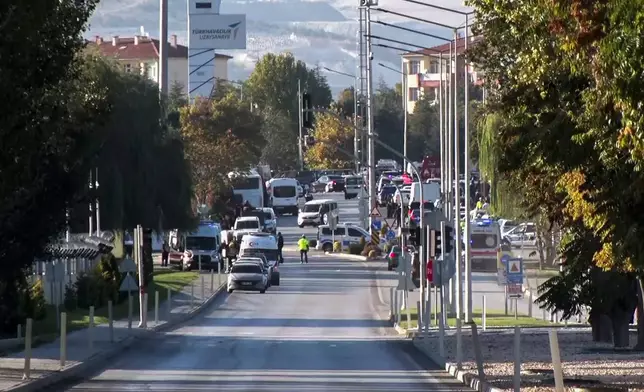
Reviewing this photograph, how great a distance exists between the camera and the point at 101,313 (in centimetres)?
4597

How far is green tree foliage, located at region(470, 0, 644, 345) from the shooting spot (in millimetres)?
12836

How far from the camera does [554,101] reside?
61.2 feet

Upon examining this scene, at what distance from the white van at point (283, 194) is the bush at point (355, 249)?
1104 inches

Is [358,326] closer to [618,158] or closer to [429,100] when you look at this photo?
[618,158]

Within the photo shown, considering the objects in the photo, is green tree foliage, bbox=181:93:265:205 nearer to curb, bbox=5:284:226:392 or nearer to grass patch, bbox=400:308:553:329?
grass patch, bbox=400:308:553:329

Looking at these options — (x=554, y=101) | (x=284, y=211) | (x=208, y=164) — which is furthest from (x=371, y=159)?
(x=554, y=101)

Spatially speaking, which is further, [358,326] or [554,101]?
[358,326]

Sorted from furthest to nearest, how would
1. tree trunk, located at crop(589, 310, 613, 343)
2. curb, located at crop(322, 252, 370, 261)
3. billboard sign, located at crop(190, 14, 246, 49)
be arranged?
1. billboard sign, located at crop(190, 14, 246, 49)
2. curb, located at crop(322, 252, 370, 261)
3. tree trunk, located at crop(589, 310, 613, 343)

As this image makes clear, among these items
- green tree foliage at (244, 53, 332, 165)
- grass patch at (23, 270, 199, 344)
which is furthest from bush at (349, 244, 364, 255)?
green tree foliage at (244, 53, 332, 165)

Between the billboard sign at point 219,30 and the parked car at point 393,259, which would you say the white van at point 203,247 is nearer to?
the parked car at point 393,259

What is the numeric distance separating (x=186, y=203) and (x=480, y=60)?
2521cm

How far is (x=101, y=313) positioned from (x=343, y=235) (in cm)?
3705

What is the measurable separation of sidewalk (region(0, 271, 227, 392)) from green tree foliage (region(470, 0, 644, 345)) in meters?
9.24

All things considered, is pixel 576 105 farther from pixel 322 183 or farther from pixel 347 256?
pixel 322 183
